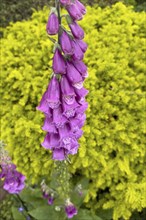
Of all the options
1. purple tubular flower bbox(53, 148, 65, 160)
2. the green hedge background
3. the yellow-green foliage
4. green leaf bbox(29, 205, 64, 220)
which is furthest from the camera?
the green hedge background

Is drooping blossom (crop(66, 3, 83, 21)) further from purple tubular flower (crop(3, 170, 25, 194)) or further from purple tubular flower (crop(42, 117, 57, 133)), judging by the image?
purple tubular flower (crop(3, 170, 25, 194))

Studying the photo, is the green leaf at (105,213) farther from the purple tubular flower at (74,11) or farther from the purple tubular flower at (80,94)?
the purple tubular flower at (74,11)

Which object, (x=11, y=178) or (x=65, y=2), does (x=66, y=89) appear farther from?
(x=11, y=178)

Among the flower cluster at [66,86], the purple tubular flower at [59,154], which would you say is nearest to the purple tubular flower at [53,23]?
the flower cluster at [66,86]

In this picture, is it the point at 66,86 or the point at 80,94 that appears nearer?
the point at 66,86

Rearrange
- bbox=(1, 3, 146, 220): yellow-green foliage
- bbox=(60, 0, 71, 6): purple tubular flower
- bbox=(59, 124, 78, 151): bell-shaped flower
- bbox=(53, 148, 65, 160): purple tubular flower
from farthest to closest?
bbox=(1, 3, 146, 220): yellow-green foliage → bbox=(53, 148, 65, 160): purple tubular flower → bbox=(59, 124, 78, 151): bell-shaped flower → bbox=(60, 0, 71, 6): purple tubular flower

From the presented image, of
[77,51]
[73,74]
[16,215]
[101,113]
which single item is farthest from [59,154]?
[16,215]

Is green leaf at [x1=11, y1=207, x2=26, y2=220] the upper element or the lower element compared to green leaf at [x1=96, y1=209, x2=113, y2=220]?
upper

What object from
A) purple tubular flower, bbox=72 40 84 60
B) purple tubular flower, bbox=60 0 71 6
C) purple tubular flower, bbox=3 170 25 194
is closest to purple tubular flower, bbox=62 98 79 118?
purple tubular flower, bbox=72 40 84 60
